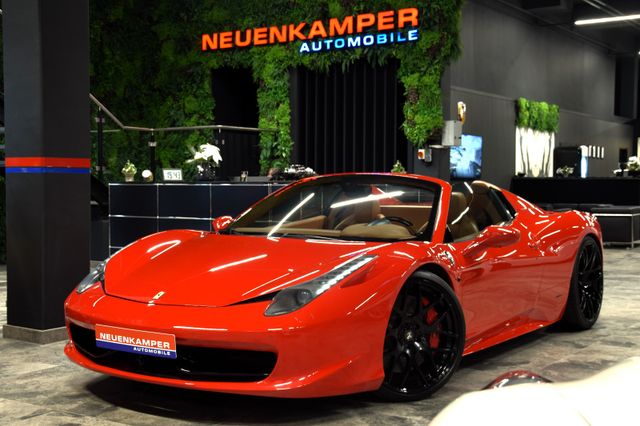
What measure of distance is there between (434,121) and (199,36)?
5.60 metres

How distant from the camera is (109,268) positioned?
13.1 ft

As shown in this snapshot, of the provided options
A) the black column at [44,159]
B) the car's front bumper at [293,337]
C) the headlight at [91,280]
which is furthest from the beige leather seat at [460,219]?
the black column at [44,159]

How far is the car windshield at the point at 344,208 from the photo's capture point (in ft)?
14.1

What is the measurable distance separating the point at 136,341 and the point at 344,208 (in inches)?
60.5

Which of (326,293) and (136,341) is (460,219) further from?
(136,341)

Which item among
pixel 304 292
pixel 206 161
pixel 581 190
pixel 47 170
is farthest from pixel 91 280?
pixel 581 190

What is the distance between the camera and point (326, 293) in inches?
132

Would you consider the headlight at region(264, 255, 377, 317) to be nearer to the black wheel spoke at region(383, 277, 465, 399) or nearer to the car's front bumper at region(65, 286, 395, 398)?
the car's front bumper at region(65, 286, 395, 398)

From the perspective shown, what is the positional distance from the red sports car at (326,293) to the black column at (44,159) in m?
1.11

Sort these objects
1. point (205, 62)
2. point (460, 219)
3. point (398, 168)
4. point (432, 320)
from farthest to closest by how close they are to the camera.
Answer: point (205, 62)
point (398, 168)
point (460, 219)
point (432, 320)

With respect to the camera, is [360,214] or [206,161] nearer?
[360,214]

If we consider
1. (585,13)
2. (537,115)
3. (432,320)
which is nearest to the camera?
(432,320)

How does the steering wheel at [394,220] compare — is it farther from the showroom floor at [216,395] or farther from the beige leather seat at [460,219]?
the showroom floor at [216,395]

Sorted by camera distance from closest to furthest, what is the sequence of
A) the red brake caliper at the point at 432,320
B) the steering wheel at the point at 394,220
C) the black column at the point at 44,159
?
the red brake caliper at the point at 432,320, the steering wheel at the point at 394,220, the black column at the point at 44,159
